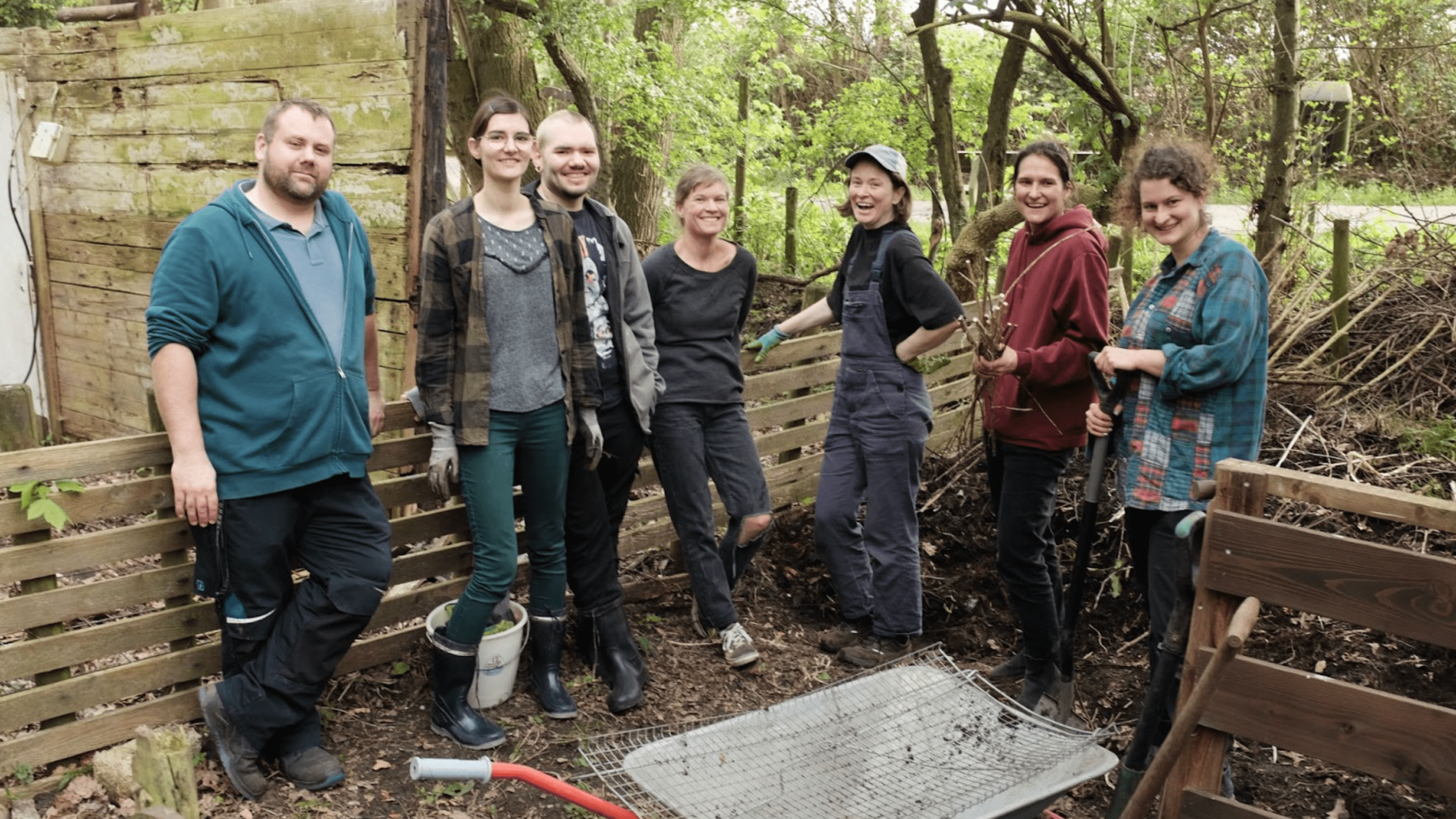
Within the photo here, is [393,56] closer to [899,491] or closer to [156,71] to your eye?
[156,71]

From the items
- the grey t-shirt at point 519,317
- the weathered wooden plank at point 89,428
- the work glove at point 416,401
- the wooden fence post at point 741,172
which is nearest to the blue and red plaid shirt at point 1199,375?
the grey t-shirt at point 519,317

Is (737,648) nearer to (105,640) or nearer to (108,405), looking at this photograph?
(105,640)

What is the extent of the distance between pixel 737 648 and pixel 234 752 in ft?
6.52

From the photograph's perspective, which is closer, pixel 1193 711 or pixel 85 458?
pixel 1193 711

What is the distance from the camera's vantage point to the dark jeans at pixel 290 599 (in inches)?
133

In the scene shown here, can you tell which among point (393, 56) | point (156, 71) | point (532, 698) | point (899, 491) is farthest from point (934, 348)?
point (156, 71)

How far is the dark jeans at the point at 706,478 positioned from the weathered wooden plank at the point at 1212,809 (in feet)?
7.36

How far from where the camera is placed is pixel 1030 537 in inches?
157

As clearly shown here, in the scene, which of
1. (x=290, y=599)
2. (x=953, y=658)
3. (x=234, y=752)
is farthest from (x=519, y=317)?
(x=953, y=658)

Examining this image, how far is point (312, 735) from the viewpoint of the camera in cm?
364

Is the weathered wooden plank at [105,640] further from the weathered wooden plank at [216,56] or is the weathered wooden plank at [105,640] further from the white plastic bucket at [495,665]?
the weathered wooden plank at [216,56]

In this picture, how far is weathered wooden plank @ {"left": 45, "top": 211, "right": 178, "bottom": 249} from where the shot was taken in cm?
630

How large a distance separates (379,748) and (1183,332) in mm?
2962

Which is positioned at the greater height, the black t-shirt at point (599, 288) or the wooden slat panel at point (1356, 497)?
the black t-shirt at point (599, 288)
